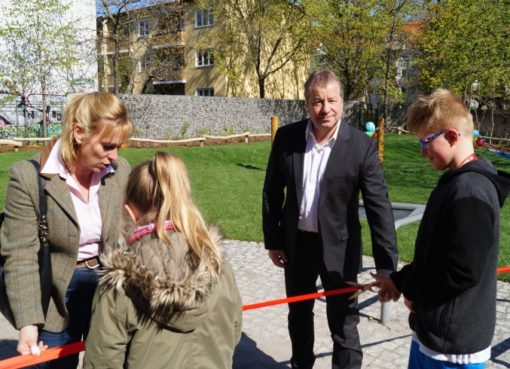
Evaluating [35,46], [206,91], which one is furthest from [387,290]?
[206,91]

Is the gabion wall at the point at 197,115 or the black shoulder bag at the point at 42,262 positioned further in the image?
the gabion wall at the point at 197,115

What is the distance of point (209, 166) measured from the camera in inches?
725

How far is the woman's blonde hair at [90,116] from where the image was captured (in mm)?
2266

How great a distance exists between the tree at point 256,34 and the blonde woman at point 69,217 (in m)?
32.7

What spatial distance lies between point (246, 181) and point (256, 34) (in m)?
21.8

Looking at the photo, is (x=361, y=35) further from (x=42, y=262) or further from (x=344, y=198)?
(x=42, y=262)

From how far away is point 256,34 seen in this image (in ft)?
112

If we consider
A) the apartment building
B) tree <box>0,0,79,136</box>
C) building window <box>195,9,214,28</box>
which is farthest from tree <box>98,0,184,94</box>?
building window <box>195,9,214,28</box>

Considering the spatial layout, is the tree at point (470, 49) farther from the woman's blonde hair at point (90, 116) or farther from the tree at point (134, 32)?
the woman's blonde hair at point (90, 116)

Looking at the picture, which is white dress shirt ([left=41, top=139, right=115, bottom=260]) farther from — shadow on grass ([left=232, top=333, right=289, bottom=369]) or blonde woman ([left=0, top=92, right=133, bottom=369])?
shadow on grass ([left=232, top=333, right=289, bottom=369])

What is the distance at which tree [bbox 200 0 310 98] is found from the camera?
1329 inches

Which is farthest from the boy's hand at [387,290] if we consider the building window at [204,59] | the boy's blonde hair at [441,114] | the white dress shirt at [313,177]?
the building window at [204,59]

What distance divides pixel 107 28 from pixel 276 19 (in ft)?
35.6

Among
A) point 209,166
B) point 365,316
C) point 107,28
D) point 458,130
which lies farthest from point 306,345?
point 107,28
